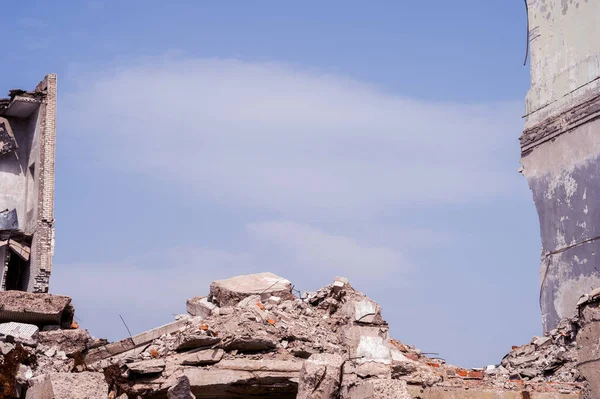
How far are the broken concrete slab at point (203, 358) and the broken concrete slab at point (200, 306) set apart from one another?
1.79 m

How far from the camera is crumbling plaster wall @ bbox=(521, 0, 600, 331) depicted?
49.0ft

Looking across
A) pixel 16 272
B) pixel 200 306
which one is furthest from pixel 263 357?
pixel 16 272

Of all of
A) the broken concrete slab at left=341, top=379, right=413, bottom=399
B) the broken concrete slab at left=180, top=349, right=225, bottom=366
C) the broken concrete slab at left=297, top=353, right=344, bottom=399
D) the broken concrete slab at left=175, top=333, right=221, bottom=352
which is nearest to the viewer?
the broken concrete slab at left=341, top=379, right=413, bottom=399

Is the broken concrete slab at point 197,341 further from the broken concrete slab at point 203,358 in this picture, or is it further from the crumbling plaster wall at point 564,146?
the crumbling plaster wall at point 564,146

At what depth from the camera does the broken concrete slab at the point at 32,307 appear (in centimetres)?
1275

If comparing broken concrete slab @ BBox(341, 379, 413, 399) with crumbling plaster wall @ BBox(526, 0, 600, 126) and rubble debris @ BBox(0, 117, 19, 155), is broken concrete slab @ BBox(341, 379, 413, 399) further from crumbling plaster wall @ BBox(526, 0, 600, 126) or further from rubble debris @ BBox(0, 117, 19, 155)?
rubble debris @ BBox(0, 117, 19, 155)

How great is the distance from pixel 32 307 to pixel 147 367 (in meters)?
2.64

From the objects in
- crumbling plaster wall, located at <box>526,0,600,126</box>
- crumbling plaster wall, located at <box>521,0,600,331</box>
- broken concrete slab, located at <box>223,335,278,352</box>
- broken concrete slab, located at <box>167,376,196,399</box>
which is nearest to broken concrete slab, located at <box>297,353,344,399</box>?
broken concrete slab, located at <box>167,376,196,399</box>

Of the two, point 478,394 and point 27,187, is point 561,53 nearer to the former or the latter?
point 478,394

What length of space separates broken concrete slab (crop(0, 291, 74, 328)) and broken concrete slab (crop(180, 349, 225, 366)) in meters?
2.64

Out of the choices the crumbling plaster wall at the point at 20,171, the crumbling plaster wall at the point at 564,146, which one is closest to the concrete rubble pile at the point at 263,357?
the crumbling plaster wall at the point at 564,146

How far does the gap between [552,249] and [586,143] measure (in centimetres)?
199

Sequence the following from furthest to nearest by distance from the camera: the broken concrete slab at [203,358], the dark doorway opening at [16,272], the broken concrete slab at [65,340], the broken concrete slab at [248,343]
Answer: the dark doorway opening at [16,272] < the broken concrete slab at [65,340] < the broken concrete slab at [248,343] < the broken concrete slab at [203,358]

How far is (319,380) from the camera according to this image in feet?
29.1
